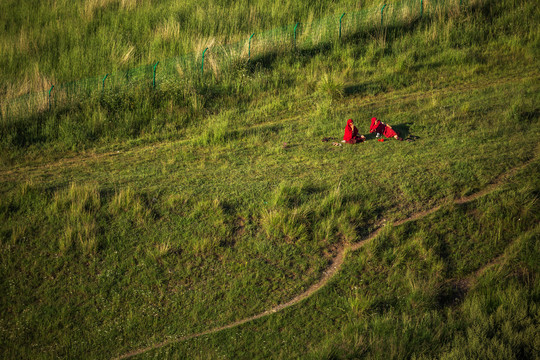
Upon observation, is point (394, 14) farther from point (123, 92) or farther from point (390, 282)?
point (390, 282)

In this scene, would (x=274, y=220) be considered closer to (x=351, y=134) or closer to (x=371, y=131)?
(x=351, y=134)

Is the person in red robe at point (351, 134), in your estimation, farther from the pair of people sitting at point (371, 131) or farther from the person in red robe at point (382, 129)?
the person in red robe at point (382, 129)

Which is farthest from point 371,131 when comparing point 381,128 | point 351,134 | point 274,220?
point 274,220

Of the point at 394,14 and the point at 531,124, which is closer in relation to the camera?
the point at 531,124

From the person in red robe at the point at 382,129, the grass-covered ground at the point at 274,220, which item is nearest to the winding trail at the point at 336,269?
the grass-covered ground at the point at 274,220

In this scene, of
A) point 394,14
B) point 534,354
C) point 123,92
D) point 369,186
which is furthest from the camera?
point 394,14

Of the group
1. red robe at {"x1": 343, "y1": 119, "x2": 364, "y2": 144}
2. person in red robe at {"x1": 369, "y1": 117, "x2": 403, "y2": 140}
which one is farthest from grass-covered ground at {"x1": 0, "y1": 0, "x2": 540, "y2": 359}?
person in red robe at {"x1": 369, "y1": 117, "x2": 403, "y2": 140}

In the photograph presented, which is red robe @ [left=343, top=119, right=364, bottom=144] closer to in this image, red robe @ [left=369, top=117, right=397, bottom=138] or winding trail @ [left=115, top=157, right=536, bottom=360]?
red robe @ [left=369, top=117, right=397, bottom=138]

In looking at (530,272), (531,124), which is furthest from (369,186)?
(531,124)
